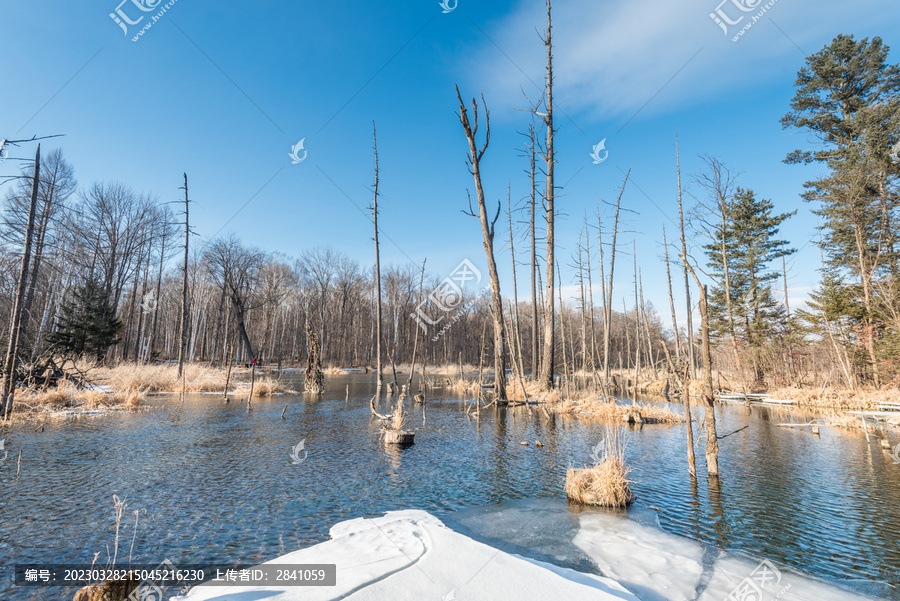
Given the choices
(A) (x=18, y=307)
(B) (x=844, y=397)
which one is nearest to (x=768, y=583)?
(A) (x=18, y=307)

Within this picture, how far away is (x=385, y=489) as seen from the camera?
20.7 ft

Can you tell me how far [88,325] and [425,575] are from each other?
28.1m

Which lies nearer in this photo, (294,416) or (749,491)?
(749,491)

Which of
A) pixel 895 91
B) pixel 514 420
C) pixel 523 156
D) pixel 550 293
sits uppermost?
pixel 895 91

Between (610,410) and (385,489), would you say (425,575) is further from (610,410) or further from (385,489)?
(610,410)

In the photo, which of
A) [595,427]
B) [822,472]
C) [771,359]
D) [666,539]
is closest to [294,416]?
[595,427]

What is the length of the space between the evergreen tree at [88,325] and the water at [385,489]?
1468 cm

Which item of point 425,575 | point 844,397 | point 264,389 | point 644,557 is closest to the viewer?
point 425,575

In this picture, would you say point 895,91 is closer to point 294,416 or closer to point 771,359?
point 771,359

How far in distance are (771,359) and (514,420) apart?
18.6m

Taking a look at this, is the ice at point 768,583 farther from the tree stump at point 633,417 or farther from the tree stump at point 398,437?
the tree stump at point 633,417

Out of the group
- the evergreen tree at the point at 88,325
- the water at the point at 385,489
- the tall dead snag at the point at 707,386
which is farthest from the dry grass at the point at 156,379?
the tall dead snag at the point at 707,386

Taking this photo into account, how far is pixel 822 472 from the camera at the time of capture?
740 cm

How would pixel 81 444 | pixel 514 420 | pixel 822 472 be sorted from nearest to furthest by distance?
1. pixel 822 472
2. pixel 81 444
3. pixel 514 420
